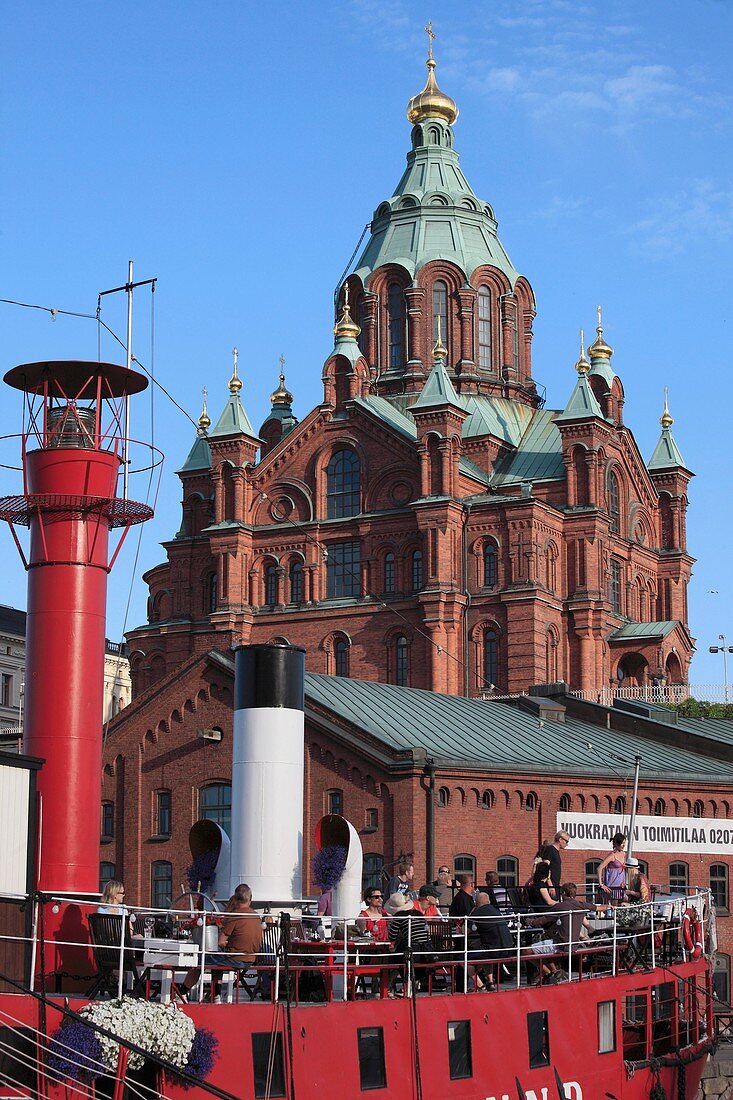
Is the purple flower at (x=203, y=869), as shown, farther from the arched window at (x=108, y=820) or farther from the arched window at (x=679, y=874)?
the arched window at (x=108, y=820)

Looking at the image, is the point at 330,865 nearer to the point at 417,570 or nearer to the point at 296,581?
the point at 417,570

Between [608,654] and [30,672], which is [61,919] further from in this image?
[608,654]

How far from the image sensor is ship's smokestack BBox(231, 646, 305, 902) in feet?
83.0

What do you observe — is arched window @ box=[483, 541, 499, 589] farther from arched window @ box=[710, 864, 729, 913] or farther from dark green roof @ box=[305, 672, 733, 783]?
arched window @ box=[710, 864, 729, 913]

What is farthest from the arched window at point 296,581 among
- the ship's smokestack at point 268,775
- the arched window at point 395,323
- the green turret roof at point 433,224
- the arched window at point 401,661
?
the ship's smokestack at point 268,775

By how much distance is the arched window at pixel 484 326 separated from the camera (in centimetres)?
8144

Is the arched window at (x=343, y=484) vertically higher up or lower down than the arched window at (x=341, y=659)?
higher up

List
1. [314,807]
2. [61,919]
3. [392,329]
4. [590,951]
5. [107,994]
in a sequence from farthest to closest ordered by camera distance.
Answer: [392,329] → [314,807] → [590,951] → [61,919] → [107,994]

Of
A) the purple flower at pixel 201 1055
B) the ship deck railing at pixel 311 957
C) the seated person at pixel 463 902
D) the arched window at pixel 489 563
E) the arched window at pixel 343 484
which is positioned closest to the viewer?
the purple flower at pixel 201 1055

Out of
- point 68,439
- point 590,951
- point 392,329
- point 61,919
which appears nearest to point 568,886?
point 590,951

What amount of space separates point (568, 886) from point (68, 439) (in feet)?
29.5

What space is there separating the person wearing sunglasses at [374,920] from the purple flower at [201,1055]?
125 inches

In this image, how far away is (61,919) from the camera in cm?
2027

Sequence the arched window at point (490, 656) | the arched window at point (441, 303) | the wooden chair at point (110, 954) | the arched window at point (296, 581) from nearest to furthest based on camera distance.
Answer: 1. the wooden chair at point (110, 954)
2. the arched window at point (490, 656)
3. the arched window at point (296, 581)
4. the arched window at point (441, 303)
